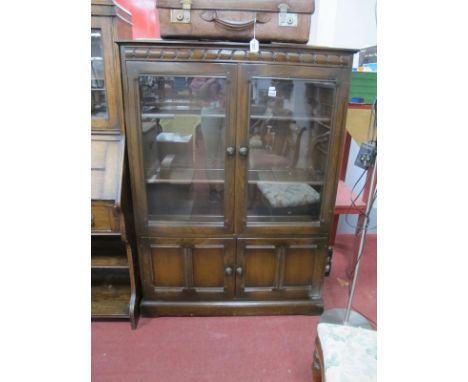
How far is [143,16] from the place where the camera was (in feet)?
5.62

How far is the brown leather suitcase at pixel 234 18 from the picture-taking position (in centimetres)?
131

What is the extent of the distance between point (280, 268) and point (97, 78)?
1395mm

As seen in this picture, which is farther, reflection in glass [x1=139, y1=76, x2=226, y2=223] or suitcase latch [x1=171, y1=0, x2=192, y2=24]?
reflection in glass [x1=139, y1=76, x2=226, y2=223]

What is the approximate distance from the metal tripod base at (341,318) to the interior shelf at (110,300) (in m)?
1.16

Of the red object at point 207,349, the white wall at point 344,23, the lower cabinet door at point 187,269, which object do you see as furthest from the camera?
the white wall at point 344,23

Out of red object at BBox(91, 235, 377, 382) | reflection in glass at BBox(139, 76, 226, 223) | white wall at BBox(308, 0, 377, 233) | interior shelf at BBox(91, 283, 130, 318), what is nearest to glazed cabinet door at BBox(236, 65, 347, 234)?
reflection in glass at BBox(139, 76, 226, 223)

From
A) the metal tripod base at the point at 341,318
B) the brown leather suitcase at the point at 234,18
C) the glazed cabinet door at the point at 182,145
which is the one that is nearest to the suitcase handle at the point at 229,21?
the brown leather suitcase at the point at 234,18

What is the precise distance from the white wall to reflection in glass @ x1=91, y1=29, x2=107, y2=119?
133cm

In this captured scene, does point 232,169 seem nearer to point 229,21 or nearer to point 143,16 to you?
point 229,21

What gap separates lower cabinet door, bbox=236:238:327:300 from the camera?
166 cm

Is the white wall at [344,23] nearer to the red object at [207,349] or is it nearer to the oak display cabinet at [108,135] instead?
the oak display cabinet at [108,135]

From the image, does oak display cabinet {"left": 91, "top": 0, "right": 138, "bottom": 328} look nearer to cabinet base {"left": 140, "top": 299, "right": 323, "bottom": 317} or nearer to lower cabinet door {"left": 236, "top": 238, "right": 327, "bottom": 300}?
cabinet base {"left": 140, "top": 299, "right": 323, "bottom": 317}
